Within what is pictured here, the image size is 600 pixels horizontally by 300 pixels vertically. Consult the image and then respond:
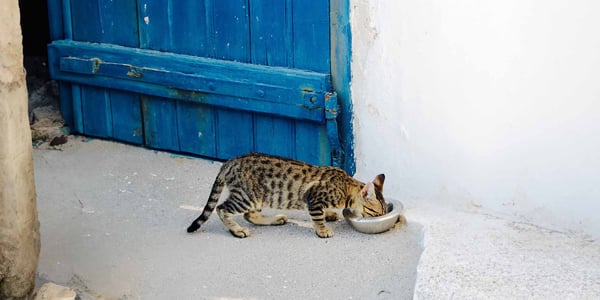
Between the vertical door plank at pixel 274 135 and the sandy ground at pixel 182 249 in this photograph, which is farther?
the vertical door plank at pixel 274 135

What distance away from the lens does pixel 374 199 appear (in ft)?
19.3

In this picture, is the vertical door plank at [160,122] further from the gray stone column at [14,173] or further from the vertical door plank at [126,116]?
the gray stone column at [14,173]

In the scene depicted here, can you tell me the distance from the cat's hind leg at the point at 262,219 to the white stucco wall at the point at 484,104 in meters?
0.62

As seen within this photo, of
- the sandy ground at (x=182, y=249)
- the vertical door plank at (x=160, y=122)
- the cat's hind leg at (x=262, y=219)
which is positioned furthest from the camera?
the vertical door plank at (x=160, y=122)

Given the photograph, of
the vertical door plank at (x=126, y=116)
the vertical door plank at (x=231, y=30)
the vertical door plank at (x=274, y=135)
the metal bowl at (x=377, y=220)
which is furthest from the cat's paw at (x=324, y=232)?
the vertical door plank at (x=126, y=116)

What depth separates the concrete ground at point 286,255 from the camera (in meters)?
4.98

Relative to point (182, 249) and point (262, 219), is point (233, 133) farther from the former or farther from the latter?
point (182, 249)

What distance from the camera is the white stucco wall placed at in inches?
219

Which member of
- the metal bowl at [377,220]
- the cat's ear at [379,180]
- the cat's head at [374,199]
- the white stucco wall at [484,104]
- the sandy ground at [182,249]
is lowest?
the sandy ground at [182,249]

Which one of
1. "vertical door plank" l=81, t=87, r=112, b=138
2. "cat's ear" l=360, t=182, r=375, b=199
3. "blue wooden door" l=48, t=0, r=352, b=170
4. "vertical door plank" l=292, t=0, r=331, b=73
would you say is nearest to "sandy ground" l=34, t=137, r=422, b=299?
"cat's ear" l=360, t=182, r=375, b=199

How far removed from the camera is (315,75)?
254 inches

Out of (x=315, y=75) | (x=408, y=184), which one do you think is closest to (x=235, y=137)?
(x=315, y=75)

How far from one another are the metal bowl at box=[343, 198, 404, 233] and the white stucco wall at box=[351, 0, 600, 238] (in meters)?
0.32

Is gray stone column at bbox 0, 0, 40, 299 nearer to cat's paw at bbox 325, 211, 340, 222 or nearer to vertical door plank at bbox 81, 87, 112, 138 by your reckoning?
cat's paw at bbox 325, 211, 340, 222
